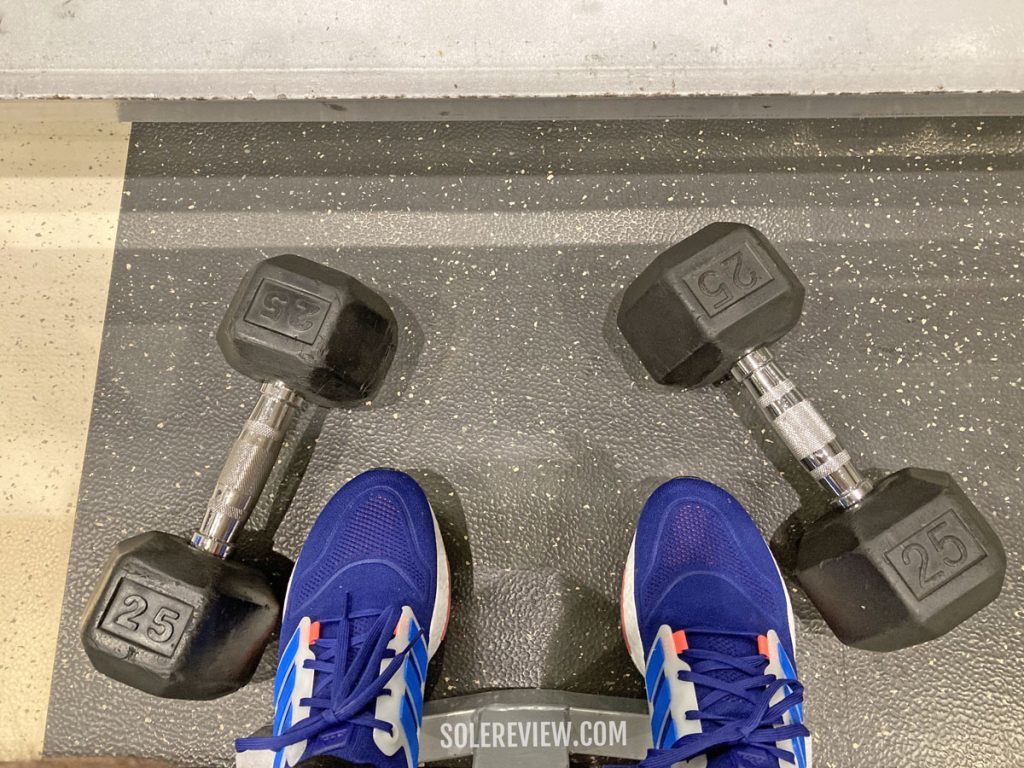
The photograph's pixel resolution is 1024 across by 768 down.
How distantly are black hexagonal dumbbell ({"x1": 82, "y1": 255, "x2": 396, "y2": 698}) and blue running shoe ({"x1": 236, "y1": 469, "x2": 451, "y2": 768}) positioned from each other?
0.06m

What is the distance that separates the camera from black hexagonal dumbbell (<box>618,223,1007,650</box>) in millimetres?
750

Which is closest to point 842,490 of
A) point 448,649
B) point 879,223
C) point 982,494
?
point 982,494

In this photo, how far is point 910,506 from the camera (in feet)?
2.53

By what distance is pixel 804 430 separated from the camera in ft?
2.60

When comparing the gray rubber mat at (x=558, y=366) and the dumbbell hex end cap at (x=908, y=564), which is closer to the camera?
the dumbbell hex end cap at (x=908, y=564)

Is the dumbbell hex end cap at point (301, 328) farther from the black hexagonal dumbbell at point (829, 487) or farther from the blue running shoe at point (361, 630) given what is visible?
the black hexagonal dumbbell at point (829, 487)

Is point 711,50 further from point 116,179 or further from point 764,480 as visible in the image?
point 116,179

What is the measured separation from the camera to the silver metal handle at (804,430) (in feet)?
2.60

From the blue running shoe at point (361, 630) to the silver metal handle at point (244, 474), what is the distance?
0.10 m

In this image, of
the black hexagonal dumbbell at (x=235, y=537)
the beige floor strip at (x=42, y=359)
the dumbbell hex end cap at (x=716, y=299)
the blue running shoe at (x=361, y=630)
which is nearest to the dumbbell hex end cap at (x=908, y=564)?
the dumbbell hex end cap at (x=716, y=299)

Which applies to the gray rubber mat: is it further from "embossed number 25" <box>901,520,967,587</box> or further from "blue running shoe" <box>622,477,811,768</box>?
"embossed number 25" <box>901,520,967,587</box>

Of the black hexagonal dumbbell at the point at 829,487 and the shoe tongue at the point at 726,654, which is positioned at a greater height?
the black hexagonal dumbbell at the point at 829,487

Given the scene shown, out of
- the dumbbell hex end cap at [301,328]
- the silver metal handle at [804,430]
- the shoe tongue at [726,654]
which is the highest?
the silver metal handle at [804,430]

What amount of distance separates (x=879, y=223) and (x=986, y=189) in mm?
167
